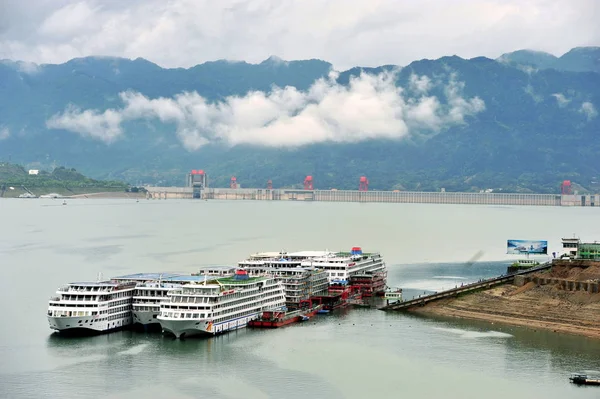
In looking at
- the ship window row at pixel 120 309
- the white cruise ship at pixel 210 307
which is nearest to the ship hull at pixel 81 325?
the ship window row at pixel 120 309

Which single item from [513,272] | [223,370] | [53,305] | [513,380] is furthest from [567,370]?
[513,272]

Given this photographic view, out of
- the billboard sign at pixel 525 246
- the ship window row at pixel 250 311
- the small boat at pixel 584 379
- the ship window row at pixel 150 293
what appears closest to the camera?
the small boat at pixel 584 379

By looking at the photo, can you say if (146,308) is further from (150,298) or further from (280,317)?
(280,317)

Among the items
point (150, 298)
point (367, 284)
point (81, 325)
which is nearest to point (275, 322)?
point (150, 298)

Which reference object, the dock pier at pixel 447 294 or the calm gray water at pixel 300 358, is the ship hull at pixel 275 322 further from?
the dock pier at pixel 447 294

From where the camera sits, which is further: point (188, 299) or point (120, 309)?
point (120, 309)

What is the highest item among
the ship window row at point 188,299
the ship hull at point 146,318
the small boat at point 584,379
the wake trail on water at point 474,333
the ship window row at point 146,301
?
the ship window row at point 188,299
